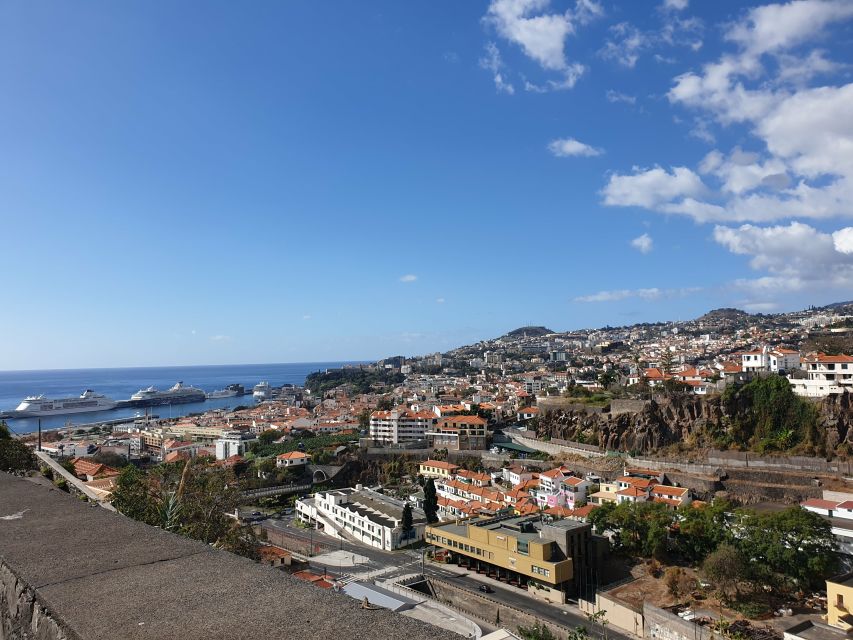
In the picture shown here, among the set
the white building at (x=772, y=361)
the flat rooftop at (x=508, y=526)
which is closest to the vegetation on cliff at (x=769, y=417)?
the white building at (x=772, y=361)

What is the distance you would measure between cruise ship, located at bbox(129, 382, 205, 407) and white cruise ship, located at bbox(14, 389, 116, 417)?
595cm

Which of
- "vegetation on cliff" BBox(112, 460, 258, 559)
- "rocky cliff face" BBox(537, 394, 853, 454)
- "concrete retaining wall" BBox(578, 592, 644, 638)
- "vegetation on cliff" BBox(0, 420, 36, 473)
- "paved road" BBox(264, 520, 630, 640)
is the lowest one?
"paved road" BBox(264, 520, 630, 640)

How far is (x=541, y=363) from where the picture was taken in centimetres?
9519

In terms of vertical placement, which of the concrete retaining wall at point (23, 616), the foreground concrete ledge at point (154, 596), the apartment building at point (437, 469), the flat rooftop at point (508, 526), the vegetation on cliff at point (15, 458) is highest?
the foreground concrete ledge at point (154, 596)

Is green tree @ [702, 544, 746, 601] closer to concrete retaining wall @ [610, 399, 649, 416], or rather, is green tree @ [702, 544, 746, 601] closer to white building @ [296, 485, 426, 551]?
white building @ [296, 485, 426, 551]

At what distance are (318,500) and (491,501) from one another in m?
8.92

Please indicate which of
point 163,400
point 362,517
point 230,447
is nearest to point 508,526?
point 362,517

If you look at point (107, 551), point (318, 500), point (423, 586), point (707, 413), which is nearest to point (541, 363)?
point (707, 413)

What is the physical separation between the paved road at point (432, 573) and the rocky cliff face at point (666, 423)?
14.6 m

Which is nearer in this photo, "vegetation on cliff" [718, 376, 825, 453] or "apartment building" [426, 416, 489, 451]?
"vegetation on cliff" [718, 376, 825, 453]

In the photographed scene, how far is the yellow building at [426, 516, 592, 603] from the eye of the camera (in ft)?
61.1

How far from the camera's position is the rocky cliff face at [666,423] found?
2952 cm

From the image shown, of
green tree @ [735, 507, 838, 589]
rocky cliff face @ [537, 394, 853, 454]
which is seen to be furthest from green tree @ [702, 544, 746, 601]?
rocky cliff face @ [537, 394, 853, 454]

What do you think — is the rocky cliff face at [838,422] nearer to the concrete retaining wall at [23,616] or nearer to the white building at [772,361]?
the white building at [772,361]
